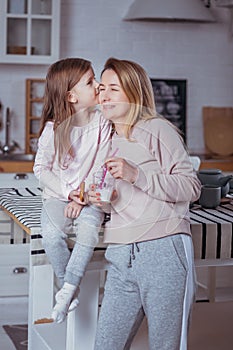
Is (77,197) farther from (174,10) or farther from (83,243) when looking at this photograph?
(174,10)

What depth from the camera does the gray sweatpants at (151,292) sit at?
7.66ft

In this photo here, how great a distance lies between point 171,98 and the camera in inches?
215

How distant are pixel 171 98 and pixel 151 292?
10.7 feet

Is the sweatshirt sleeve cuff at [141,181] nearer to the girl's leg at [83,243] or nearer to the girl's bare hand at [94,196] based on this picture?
the girl's bare hand at [94,196]

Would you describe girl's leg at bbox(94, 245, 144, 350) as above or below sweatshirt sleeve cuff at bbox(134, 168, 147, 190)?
below

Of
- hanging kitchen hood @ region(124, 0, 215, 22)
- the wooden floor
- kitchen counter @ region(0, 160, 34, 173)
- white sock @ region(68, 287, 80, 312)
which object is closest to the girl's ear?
white sock @ region(68, 287, 80, 312)

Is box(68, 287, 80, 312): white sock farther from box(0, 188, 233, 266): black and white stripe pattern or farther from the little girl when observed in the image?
box(0, 188, 233, 266): black and white stripe pattern

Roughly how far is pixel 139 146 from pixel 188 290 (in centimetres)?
47

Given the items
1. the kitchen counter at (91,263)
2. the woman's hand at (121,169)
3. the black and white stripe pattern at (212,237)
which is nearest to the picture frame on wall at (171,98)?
the kitchen counter at (91,263)

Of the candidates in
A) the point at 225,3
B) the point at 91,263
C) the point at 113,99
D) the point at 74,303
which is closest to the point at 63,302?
the point at 74,303

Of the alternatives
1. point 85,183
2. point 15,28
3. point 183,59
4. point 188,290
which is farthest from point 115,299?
point 183,59

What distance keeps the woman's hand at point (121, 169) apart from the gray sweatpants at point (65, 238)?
10.5 inches

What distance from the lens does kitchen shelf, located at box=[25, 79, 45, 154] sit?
5.22m

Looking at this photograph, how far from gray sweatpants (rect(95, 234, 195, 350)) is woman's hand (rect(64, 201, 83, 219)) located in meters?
0.15
